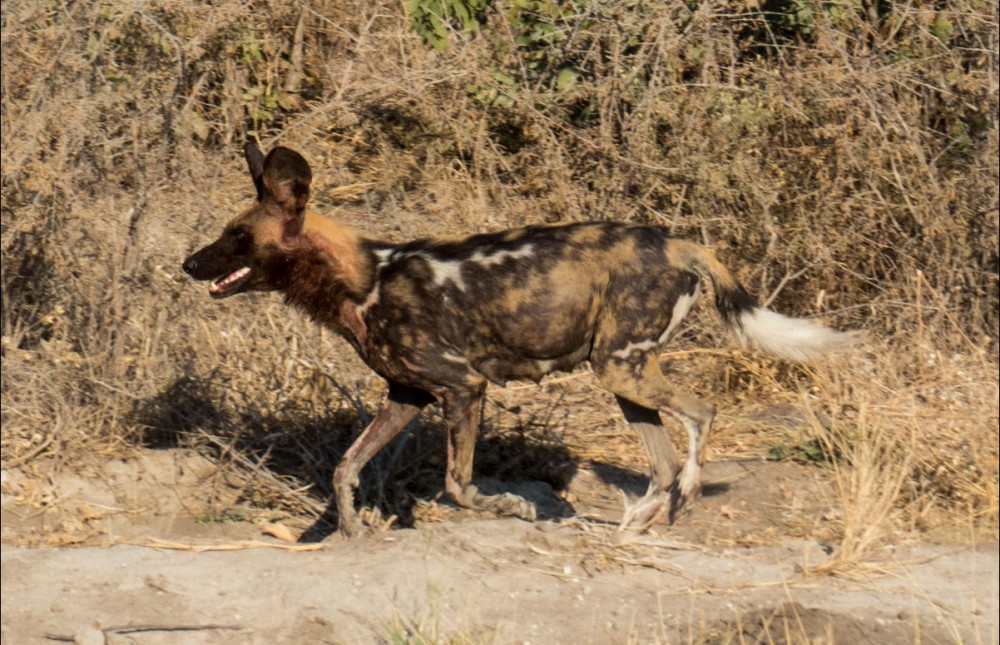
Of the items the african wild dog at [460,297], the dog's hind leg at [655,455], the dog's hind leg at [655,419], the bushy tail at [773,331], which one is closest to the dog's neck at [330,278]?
the african wild dog at [460,297]

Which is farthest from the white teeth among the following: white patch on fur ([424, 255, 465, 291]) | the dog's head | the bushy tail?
the bushy tail

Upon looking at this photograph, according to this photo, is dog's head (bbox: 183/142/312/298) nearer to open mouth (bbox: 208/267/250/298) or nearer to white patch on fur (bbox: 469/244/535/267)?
open mouth (bbox: 208/267/250/298)

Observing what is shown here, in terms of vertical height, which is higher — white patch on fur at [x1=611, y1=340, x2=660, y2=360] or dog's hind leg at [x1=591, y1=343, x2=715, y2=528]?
white patch on fur at [x1=611, y1=340, x2=660, y2=360]

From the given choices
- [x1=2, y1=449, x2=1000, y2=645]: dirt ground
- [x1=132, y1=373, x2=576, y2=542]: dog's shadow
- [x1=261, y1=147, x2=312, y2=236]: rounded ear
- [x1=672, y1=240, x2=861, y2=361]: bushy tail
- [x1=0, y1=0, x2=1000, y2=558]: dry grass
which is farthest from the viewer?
[x1=0, y1=0, x2=1000, y2=558]: dry grass

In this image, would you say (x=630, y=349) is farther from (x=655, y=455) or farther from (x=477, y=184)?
(x=477, y=184)

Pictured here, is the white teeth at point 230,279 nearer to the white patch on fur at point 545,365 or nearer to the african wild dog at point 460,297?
the african wild dog at point 460,297

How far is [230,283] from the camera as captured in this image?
5.90 meters

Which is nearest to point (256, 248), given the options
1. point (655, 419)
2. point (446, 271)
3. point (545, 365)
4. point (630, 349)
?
point (446, 271)

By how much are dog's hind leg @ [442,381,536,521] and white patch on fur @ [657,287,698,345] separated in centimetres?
83

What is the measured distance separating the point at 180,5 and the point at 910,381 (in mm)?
4285

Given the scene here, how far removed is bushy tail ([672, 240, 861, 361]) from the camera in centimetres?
621

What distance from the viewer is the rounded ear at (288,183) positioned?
18.6 ft

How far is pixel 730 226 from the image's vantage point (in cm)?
787

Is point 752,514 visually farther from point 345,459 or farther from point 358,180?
point 358,180
